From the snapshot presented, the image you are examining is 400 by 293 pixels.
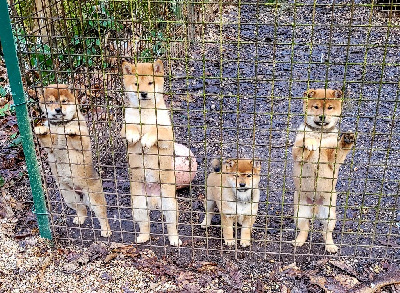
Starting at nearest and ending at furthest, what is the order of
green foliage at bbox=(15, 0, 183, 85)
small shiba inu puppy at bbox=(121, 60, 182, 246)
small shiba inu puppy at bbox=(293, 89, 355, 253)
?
green foliage at bbox=(15, 0, 183, 85) < small shiba inu puppy at bbox=(293, 89, 355, 253) < small shiba inu puppy at bbox=(121, 60, 182, 246)

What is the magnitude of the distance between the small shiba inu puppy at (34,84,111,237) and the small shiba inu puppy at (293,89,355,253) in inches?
78.5

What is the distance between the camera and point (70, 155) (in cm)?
476

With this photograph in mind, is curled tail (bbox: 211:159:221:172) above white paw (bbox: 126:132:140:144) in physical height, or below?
below

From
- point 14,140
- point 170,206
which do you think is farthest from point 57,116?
point 14,140

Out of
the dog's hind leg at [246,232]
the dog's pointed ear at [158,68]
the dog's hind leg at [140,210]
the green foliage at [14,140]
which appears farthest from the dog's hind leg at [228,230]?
the green foliage at [14,140]

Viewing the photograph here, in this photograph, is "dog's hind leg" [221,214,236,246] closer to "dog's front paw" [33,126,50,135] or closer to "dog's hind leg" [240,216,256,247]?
"dog's hind leg" [240,216,256,247]

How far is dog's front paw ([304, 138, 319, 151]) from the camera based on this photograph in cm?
416

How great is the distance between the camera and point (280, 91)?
8.09 m

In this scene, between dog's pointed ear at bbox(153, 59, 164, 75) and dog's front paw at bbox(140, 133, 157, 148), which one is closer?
dog's front paw at bbox(140, 133, 157, 148)

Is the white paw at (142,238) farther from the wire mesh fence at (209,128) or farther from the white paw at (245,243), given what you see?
the white paw at (245,243)

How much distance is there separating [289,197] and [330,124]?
1370mm

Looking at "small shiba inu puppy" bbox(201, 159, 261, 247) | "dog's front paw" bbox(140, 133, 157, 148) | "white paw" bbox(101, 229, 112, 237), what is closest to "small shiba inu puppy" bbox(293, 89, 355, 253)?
"small shiba inu puppy" bbox(201, 159, 261, 247)

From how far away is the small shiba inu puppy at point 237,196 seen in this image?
4.55 metres

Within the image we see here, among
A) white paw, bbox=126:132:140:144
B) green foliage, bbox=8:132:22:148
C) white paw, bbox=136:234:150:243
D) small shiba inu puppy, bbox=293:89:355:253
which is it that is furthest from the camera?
green foliage, bbox=8:132:22:148
